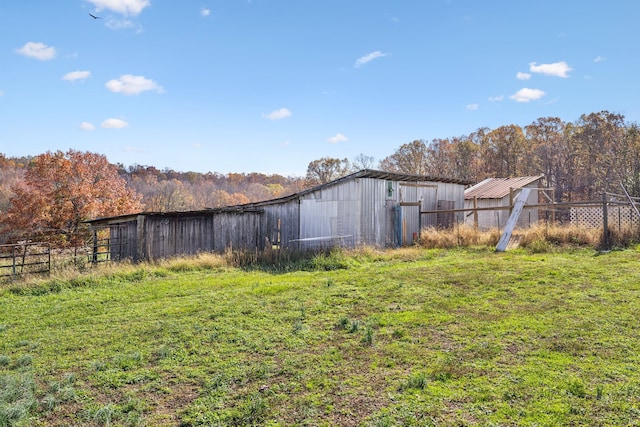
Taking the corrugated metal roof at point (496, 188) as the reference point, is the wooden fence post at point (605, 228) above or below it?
below

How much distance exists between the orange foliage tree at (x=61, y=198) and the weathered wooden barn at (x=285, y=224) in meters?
9.90

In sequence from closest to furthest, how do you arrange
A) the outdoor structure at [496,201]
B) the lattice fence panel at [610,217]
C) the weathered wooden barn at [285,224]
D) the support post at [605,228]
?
the support post at [605,228]
the lattice fence panel at [610,217]
the weathered wooden barn at [285,224]
the outdoor structure at [496,201]

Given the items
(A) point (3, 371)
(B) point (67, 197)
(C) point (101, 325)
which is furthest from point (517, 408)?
(B) point (67, 197)

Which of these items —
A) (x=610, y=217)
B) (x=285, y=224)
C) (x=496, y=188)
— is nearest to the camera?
(x=610, y=217)

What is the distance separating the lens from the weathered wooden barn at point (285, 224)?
14336mm

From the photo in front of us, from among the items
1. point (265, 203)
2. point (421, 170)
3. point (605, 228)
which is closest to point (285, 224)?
point (265, 203)

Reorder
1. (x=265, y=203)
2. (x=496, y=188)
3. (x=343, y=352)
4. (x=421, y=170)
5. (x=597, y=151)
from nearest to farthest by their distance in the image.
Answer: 1. (x=343, y=352)
2. (x=265, y=203)
3. (x=496, y=188)
4. (x=597, y=151)
5. (x=421, y=170)

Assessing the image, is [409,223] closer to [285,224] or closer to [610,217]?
[285,224]

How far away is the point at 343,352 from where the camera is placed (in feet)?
16.0

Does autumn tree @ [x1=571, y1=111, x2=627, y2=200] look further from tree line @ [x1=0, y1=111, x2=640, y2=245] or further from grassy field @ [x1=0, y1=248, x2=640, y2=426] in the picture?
grassy field @ [x1=0, y1=248, x2=640, y2=426]

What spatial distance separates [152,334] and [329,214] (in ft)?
31.1

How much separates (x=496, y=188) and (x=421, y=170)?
18836 millimetres

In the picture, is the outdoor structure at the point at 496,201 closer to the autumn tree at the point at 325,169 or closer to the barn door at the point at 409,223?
the barn door at the point at 409,223

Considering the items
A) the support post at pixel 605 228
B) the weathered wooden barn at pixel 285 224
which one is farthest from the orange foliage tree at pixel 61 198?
the support post at pixel 605 228
